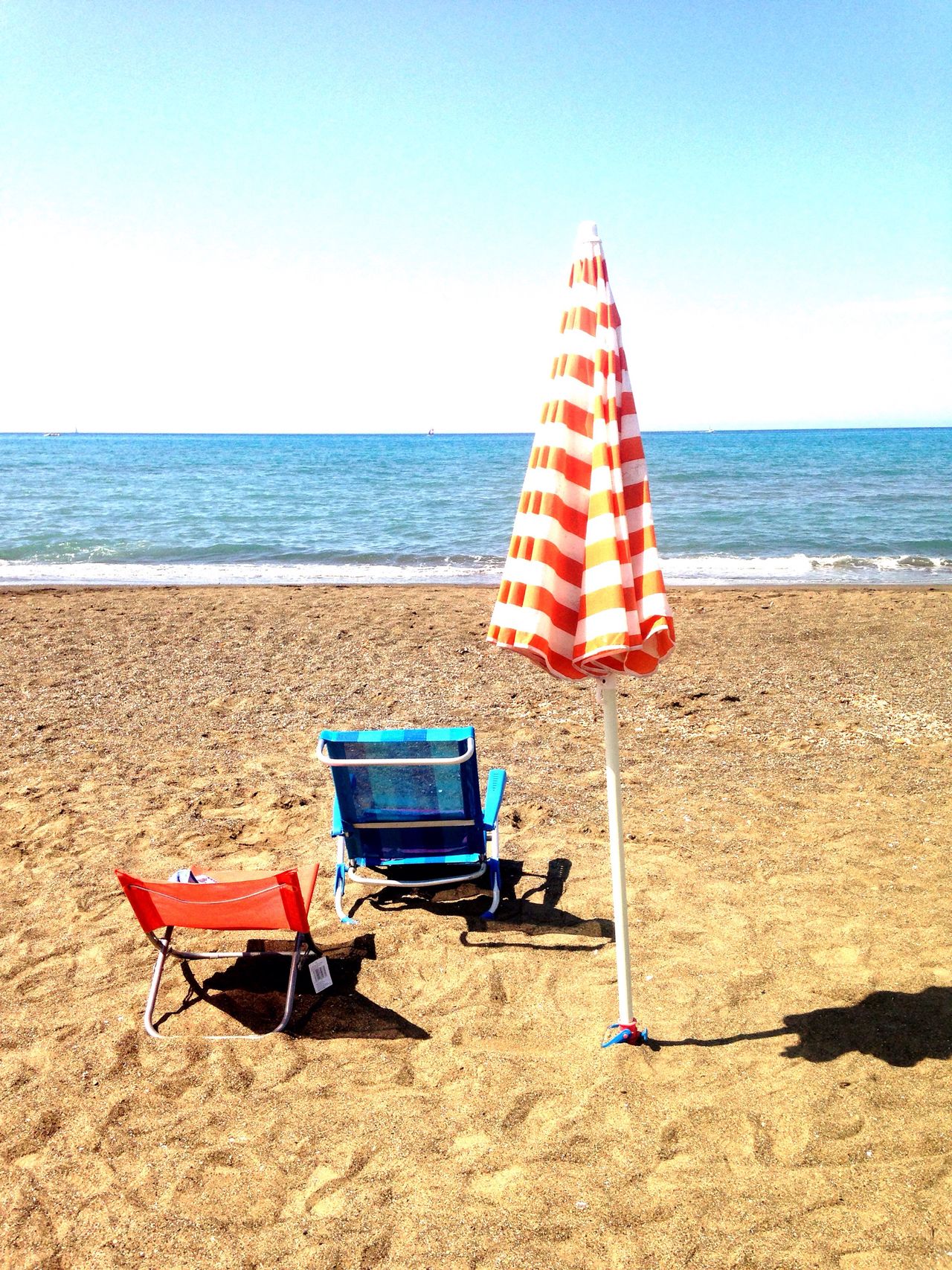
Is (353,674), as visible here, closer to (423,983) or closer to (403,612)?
(403,612)

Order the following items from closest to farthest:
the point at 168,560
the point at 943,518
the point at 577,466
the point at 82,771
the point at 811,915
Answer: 1. the point at 577,466
2. the point at 811,915
3. the point at 82,771
4. the point at 168,560
5. the point at 943,518

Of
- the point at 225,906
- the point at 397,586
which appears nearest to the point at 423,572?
the point at 397,586

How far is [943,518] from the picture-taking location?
867 inches

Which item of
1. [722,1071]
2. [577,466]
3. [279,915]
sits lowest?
[722,1071]

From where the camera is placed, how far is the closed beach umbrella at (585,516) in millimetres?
2865

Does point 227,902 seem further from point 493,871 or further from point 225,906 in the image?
point 493,871

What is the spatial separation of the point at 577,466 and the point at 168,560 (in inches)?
626

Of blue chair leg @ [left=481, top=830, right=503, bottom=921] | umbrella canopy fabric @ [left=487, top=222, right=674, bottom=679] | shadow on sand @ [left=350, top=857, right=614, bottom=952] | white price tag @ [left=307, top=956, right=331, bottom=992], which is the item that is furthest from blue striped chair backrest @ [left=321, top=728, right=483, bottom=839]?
umbrella canopy fabric @ [left=487, top=222, right=674, bottom=679]

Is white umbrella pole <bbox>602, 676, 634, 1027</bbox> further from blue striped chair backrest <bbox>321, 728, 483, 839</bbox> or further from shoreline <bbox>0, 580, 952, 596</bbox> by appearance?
shoreline <bbox>0, 580, 952, 596</bbox>

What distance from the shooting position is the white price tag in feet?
12.7

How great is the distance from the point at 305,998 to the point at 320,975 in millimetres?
128

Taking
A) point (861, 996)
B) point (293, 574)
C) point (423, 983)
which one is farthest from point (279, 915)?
point (293, 574)

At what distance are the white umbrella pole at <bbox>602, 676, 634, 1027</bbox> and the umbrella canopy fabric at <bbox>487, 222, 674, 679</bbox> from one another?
0.17 meters

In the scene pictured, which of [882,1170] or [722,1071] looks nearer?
[882,1170]
